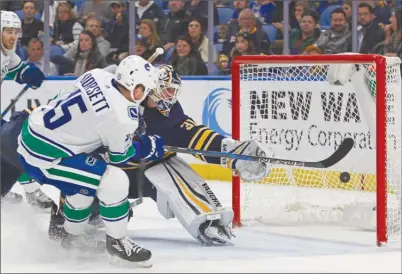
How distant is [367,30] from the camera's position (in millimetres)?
6719

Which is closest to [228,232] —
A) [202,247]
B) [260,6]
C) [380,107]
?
[202,247]

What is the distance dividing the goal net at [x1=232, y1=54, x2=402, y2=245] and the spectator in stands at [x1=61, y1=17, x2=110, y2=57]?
6.72 ft

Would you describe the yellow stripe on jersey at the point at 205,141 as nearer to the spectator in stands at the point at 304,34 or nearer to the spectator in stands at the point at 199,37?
the spectator in stands at the point at 304,34

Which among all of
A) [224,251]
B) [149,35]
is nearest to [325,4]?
[149,35]

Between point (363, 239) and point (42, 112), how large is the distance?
1508 mm

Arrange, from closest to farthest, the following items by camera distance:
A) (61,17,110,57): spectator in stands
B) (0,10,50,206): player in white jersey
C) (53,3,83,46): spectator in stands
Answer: (0,10,50,206): player in white jersey → (61,17,110,57): spectator in stands → (53,3,83,46): spectator in stands

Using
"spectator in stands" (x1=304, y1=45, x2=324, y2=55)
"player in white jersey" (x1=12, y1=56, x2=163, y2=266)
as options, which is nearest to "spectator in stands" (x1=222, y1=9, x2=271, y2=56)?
"spectator in stands" (x1=304, y1=45, x2=324, y2=55)

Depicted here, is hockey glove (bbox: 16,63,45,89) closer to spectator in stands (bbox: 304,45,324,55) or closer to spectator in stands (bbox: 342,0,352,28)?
spectator in stands (bbox: 304,45,324,55)

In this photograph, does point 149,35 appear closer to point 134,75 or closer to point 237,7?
point 237,7

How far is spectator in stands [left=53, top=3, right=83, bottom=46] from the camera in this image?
762 centimetres

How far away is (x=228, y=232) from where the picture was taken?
4.65 meters

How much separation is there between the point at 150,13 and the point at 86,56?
0.53 meters

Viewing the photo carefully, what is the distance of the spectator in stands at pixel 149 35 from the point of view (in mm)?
7246

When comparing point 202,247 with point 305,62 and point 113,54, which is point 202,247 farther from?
point 113,54
